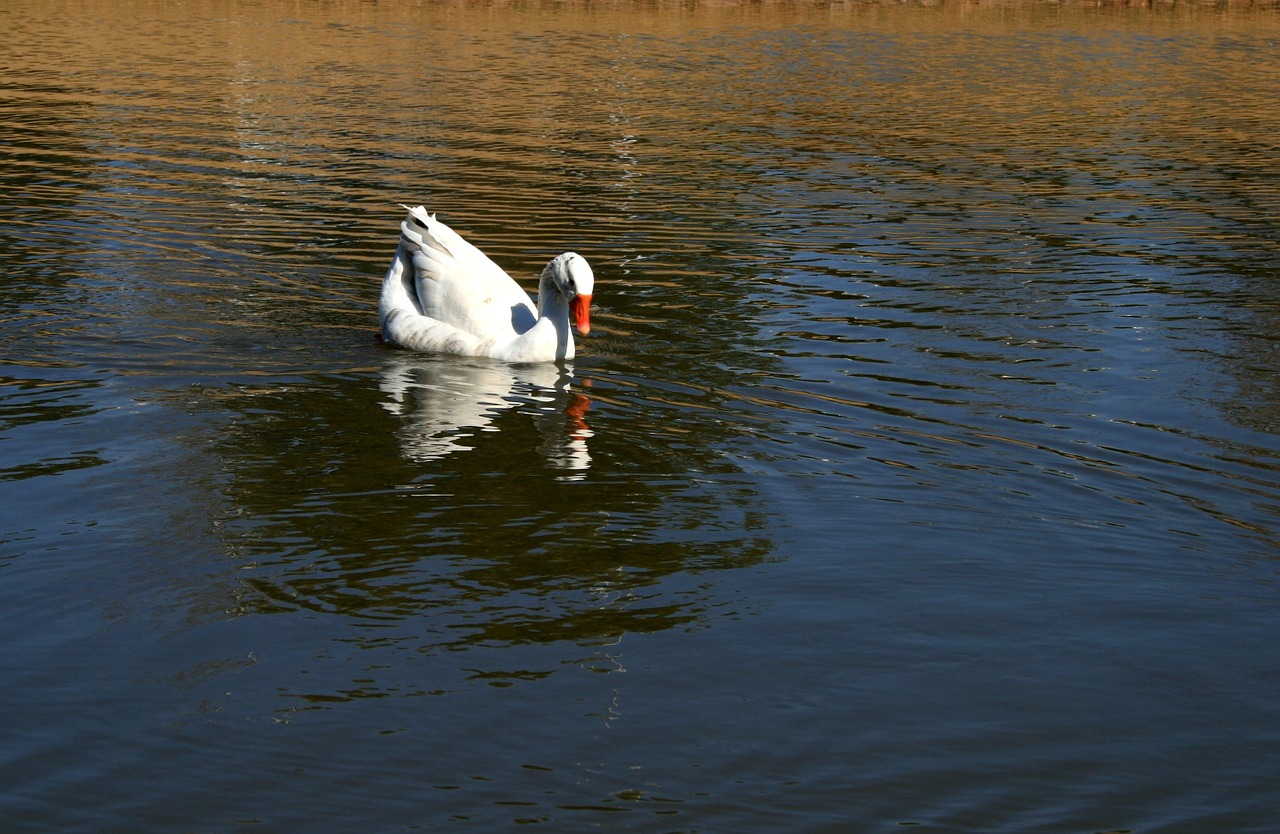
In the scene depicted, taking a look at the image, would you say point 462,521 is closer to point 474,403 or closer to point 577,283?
point 474,403

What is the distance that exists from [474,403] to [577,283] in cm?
125

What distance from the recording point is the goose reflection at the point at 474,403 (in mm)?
9602

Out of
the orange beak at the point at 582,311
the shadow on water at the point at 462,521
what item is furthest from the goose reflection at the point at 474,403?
the orange beak at the point at 582,311

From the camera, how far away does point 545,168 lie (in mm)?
21703

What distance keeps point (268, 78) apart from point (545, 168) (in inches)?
494

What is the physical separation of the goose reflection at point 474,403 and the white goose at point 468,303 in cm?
16

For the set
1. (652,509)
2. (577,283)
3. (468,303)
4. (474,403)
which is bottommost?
(652,509)

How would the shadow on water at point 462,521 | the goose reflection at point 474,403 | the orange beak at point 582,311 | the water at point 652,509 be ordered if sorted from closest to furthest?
the water at point 652,509
the shadow on water at point 462,521
the goose reflection at point 474,403
the orange beak at point 582,311

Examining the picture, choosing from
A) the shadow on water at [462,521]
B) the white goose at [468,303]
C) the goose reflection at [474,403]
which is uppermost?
the white goose at [468,303]

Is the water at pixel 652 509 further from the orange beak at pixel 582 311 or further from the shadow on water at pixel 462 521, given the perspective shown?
the orange beak at pixel 582 311

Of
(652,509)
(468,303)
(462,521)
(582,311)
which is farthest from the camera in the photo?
(468,303)

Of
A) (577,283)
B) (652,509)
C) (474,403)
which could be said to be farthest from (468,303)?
(652,509)

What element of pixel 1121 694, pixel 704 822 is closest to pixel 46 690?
pixel 704 822

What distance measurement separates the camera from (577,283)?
11328 mm
